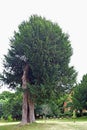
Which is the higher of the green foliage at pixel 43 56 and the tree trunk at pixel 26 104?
the green foliage at pixel 43 56

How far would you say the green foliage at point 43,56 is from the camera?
122 feet

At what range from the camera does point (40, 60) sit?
37062 mm

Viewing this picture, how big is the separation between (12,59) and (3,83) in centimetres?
358

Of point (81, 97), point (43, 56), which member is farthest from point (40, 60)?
point (81, 97)

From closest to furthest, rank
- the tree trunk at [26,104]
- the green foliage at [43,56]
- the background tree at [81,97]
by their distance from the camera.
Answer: the green foliage at [43,56] → the tree trunk at [26,104] → the background tree at [81,97]

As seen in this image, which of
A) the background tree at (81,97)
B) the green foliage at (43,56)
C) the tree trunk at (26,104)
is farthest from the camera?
the background tree at (81,97)

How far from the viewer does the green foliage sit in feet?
122

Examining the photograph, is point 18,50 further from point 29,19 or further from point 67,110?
point 67,110

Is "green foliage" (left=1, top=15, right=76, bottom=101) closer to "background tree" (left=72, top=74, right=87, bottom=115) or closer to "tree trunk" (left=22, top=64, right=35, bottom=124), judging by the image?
"tree trunk" (left=22, top=64, right=35, bottom=124)

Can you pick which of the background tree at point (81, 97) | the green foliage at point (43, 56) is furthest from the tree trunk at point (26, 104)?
the background tree at point (81, 97)

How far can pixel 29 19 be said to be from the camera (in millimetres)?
40281

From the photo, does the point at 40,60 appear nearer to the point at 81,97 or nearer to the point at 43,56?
the point at 43,56

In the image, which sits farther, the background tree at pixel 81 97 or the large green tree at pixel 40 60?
the background tree at pixel 81 97

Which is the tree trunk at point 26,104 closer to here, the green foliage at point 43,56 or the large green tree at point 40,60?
the large green tree at point 40,60
